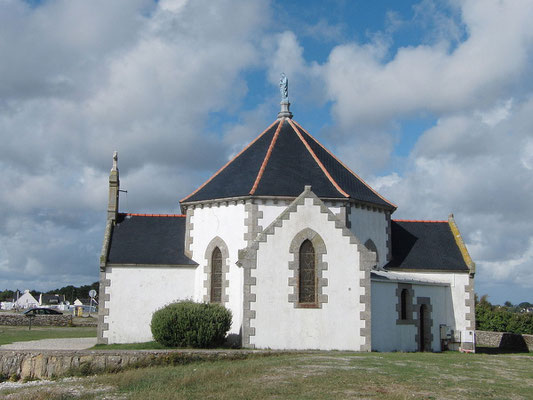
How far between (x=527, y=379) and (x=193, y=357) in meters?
9.76

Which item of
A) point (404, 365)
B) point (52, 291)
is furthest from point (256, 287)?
point (52, 291)

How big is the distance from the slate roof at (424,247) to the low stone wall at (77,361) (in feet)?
48.0

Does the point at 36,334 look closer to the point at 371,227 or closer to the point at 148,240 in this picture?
the point at 148,240

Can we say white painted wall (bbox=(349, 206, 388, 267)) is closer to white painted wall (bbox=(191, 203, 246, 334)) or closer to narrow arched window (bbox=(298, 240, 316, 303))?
narrow arched window (bbox=(298, 240, 316, 303))

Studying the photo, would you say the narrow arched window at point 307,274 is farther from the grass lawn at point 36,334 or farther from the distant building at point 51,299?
the distant building at point 51,299

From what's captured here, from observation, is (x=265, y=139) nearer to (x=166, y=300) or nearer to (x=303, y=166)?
(x=303, y=166)

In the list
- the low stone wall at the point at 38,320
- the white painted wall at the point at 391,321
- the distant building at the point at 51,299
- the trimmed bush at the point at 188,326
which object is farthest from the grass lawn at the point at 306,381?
the distant building at the point at 51,299

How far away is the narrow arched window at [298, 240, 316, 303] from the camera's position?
23984 mm

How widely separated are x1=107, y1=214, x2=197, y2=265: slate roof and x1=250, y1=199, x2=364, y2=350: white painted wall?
6.42 metres

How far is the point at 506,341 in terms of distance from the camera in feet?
118

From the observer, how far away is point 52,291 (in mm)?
142875

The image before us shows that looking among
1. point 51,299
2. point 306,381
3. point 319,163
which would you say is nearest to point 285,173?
point 319,163

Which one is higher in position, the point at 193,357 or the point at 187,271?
the point at 187,271

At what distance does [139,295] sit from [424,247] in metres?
14.8
